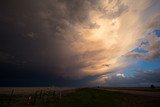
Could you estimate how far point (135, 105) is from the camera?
48.2m

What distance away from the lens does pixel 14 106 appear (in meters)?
44.1

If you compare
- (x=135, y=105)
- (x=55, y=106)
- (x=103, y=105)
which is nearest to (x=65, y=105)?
(x=55, y=106)

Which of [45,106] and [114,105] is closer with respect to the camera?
[45,106]

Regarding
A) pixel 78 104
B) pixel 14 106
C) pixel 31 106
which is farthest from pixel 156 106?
pixel 14 106

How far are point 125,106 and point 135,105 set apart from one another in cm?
350

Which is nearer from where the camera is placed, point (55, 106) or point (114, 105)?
point (55, 106)

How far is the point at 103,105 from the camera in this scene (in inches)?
1873

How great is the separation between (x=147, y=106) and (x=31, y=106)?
104 ft

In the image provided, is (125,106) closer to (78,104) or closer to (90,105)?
(90,105)

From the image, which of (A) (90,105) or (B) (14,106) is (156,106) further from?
(B) (14,106)

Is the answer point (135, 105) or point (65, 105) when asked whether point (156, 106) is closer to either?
point (135, 105)

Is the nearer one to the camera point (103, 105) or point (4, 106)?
point (4, 106)

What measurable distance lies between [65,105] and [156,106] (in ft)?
81.8

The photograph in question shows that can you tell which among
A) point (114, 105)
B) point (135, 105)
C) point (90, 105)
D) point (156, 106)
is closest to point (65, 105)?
point (90, 105)
